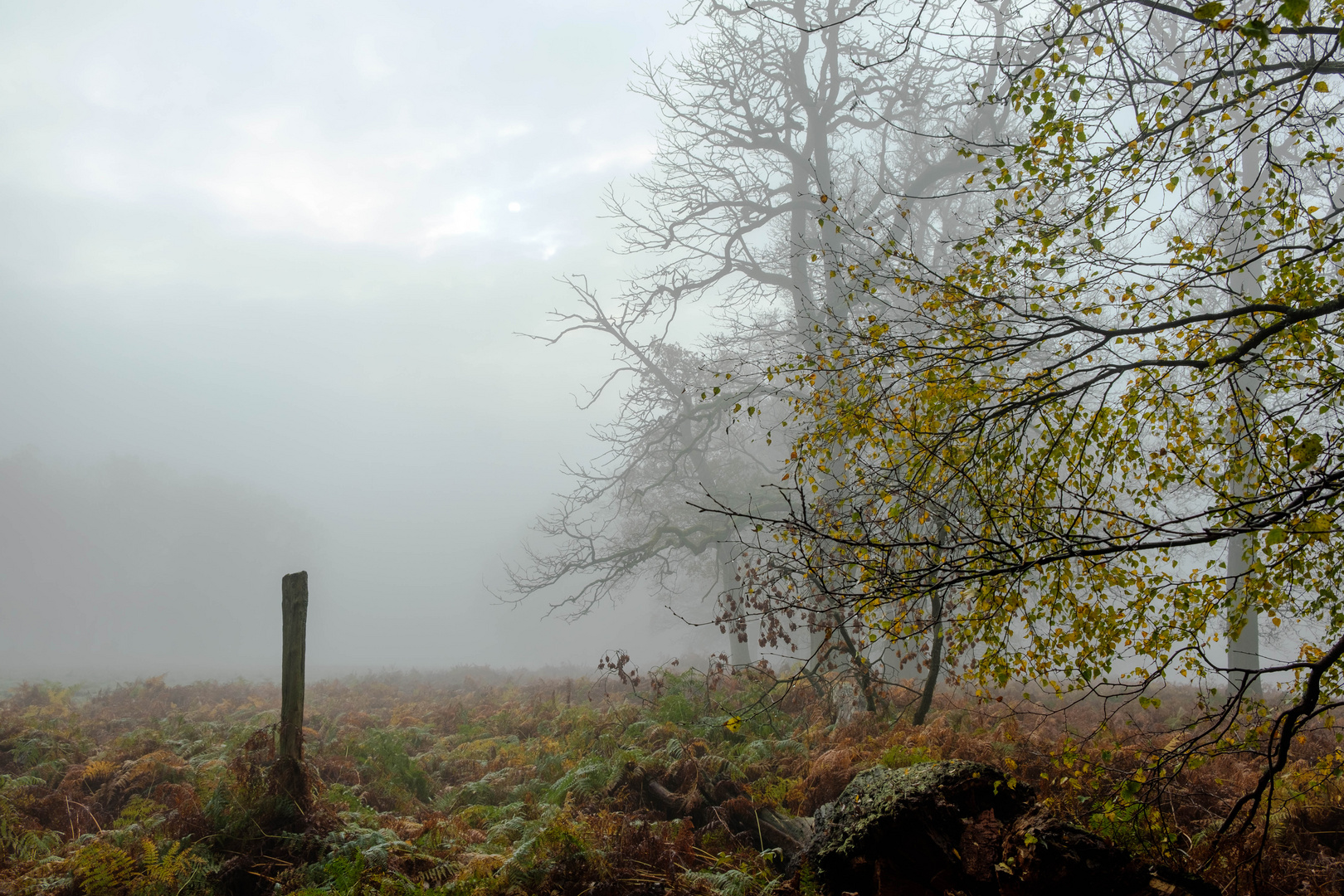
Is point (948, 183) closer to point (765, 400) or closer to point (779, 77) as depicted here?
point (779, 77)

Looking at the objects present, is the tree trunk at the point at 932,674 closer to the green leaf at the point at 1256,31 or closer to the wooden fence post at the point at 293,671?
the green leaf at the point at 1256,31

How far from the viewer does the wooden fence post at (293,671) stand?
20.1 feet

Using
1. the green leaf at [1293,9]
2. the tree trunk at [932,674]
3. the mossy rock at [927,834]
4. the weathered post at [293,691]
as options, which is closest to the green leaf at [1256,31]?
the green leaf at [1293,9]

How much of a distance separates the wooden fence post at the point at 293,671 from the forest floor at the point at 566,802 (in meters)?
0.25

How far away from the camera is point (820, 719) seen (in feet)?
28.0

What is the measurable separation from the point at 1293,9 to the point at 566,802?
708 cm

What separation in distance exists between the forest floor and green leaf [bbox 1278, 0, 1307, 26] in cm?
316

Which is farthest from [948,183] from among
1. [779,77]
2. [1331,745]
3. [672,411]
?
[1331,745]

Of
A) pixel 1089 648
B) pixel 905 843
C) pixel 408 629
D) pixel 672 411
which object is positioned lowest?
pixel 408 629

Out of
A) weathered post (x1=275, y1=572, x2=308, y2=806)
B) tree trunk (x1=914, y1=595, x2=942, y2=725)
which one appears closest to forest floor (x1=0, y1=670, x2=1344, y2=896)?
weathered post (x1=275, y1=572, x2=308, y2=806)

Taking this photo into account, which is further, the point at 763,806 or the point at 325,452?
the point at 325,452

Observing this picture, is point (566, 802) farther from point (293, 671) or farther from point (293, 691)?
point (293, 671)

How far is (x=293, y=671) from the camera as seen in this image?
6578 mm

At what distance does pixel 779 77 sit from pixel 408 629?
90.4m
